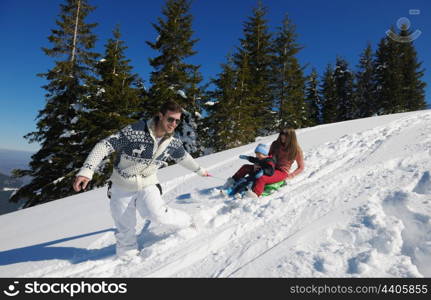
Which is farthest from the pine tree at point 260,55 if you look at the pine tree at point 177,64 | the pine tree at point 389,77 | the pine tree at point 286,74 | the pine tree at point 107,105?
the pine tree at point 389,77

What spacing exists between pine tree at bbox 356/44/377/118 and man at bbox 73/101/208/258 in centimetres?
3024

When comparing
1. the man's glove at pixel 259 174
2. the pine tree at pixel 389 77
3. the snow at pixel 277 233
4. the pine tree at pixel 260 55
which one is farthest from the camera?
the pine tree at pixel 389 77

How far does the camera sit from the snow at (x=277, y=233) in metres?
2.19

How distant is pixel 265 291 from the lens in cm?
192

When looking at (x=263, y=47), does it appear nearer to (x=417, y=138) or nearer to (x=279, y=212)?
(x=417, y=138)

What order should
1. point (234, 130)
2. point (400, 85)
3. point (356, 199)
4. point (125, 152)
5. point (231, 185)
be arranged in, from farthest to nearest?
point (400, 85) < point (234, 130) < point (231, 185) < point (356, 199) < point (125, 152)

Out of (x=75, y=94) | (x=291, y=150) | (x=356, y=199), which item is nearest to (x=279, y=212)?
(x=356, y=199)

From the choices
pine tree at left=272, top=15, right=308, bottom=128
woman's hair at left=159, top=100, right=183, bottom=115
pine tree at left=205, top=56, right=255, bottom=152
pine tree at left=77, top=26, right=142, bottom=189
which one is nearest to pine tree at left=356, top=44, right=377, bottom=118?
pine tree at left=272, top=15, right=308, bottom=128

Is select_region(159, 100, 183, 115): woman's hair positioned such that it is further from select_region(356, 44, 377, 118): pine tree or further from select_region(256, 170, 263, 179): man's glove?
select_region(356, 44, 377, 118): pine tree

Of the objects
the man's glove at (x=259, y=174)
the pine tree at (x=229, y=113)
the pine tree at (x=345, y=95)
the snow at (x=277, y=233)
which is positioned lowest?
the snow at (x=277, y=233)

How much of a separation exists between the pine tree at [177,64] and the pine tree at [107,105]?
180 centimetres

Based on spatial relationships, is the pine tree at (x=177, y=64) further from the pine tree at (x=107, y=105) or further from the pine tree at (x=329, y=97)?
the pine tree at (x=329, y=97)

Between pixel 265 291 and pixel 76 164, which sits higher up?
pixel 76 164

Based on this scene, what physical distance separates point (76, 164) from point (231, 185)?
1075 centimetres
